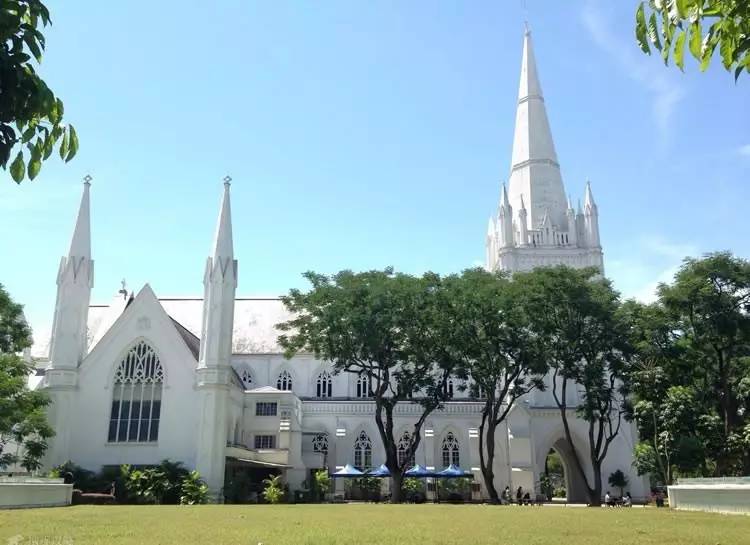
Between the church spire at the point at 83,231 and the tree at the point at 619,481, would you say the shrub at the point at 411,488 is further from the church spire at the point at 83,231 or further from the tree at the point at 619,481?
the church spire at the point at 83,231

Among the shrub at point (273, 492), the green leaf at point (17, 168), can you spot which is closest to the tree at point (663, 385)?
the shrub at point (273, 492)

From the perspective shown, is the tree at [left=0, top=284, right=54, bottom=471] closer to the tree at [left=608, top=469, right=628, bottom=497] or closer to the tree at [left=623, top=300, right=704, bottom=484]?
the tree at [left=623, top=300, right=704, bottom=484]

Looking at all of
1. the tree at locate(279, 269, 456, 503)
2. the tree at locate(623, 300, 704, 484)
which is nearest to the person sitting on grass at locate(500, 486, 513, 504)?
the tree at locate(623, 300, 704, 484)

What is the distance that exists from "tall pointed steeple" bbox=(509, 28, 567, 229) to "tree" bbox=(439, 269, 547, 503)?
28.5 metres

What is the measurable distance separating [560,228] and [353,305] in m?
33.9

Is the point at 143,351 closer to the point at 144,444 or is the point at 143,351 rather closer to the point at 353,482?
the point at 144,444

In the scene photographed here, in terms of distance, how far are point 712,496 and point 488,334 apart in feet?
55.2

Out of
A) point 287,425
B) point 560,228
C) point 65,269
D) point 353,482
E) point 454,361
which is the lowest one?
point 353,482

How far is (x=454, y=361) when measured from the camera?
3956cm

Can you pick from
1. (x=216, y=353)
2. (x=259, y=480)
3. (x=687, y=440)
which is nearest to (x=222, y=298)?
(x=216, y=353)

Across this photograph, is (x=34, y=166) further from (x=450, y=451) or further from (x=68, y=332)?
(x=450, y=451)

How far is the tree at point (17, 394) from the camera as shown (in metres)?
32.8

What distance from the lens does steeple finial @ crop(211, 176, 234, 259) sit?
45.7 meters

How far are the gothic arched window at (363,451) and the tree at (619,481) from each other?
1826 cm
